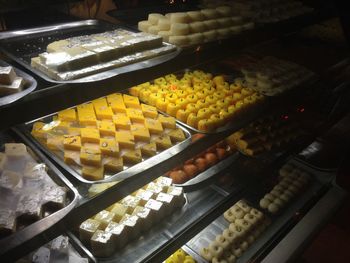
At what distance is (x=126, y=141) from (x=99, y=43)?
1.78ft

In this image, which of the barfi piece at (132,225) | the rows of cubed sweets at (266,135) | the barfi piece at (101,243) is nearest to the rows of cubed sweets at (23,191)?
the barfi piece at (101,243)

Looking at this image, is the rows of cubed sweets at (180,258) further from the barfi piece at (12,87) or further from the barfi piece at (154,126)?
the barfi piece at (12,87)

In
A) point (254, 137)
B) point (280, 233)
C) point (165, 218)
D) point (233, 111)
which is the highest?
point (233, 111)

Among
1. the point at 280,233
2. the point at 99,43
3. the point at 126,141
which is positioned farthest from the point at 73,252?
the point at 280,233

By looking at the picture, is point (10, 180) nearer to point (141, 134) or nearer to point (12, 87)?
point (12, 87)

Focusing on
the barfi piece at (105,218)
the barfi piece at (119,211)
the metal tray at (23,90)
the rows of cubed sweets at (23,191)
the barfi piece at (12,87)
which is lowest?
the barfi piece at (119,211)

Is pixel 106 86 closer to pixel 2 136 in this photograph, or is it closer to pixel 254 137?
pixel 2 136

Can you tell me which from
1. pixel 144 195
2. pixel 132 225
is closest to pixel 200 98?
pixel 144 195

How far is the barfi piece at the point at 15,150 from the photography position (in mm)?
1600

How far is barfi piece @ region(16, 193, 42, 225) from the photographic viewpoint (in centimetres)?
134

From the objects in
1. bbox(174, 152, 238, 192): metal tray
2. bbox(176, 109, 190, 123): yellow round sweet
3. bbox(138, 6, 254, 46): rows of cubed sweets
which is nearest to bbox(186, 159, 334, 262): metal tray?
bbox(174, 152, 238, 192): metal tray

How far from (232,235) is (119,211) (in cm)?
112

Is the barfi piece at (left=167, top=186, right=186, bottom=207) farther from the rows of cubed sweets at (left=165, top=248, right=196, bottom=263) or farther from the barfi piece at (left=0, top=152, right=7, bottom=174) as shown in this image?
the barfi piece at (left=0, top=152, right=7, bottom=174)

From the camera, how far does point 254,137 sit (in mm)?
2781
